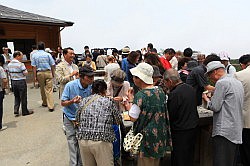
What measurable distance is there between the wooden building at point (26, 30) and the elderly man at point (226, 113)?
33.4ft

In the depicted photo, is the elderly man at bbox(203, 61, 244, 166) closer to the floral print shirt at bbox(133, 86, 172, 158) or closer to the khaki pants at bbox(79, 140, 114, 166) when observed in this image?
the floral print shirt at bbox(133, 86, 172, 158)

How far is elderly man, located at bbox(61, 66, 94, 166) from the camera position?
2.86 m

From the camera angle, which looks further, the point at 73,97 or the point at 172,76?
the point at 73,97

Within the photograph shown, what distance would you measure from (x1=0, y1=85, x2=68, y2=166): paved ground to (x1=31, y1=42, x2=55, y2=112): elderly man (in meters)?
0.62

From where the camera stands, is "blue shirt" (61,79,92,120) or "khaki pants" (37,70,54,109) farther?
"khaki pants" (37,70,54,109)

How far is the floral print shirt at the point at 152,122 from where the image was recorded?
93.0 inches

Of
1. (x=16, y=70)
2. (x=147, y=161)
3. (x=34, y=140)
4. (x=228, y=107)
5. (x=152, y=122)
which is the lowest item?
(x=34, y=140)

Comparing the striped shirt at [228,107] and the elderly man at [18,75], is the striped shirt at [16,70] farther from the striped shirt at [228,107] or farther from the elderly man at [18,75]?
the striped shirt at [228,107]

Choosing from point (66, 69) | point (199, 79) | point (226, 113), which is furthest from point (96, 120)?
point (66, 69)

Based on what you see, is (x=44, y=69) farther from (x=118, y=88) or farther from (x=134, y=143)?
(x=134, y=143)

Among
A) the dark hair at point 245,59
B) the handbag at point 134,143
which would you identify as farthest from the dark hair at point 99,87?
the dark hair at point 245,59

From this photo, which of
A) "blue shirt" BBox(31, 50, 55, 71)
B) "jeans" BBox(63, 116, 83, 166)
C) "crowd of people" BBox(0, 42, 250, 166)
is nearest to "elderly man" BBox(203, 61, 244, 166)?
"crowd of people" BBox(0, 42, 250, 166)

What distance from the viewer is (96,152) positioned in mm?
2457

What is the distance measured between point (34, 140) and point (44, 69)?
240 cm
